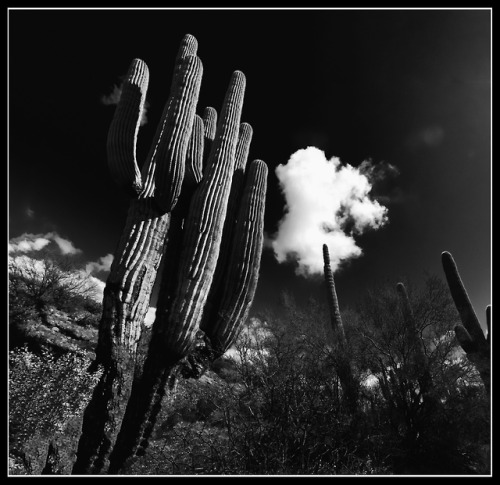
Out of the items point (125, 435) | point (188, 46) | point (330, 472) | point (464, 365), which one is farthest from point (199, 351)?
point (464, 365)

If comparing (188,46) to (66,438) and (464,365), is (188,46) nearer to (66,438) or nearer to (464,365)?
(66,438)

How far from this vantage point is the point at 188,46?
489 cm

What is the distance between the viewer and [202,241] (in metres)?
3.91

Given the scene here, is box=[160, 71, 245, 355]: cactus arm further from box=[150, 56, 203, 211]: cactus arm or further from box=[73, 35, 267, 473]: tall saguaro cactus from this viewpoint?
box=[150, 56, 203, 211]: cactus arm

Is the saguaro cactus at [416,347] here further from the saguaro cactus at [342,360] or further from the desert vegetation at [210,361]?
the saguaro cactus at [342,360]

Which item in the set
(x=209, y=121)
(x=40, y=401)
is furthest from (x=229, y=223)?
(x=40, y=401)

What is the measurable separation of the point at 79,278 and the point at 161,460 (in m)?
11.4

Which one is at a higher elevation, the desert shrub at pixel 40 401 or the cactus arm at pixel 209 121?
the cactus arm at pixel 209 121

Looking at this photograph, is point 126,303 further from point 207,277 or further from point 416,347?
point 416,347

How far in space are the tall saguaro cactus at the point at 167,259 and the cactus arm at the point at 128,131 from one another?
0.01 m

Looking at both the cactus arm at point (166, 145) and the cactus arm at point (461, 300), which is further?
the cactus arm at point (461, 300)

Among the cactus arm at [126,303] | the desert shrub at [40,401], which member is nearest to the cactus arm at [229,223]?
the cactus arm at [126,303]

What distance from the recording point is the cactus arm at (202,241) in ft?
11.4

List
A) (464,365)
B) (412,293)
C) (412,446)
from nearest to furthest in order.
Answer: (412,446), (464,365), (412,293)
